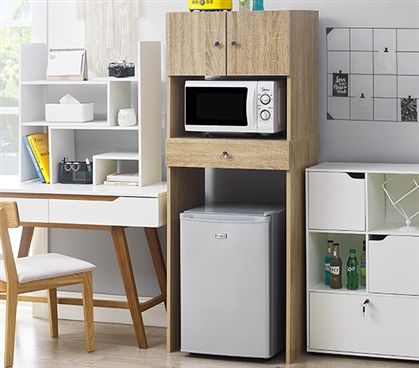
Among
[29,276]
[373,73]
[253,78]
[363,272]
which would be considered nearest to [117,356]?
[29,276]

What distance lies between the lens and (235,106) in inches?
172

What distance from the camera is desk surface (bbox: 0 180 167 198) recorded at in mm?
4484

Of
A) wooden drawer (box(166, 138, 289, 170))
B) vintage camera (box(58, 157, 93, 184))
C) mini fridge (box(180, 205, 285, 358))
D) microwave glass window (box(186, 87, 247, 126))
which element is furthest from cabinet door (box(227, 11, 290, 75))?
vintage camera (box(58, 157, 93, 184))

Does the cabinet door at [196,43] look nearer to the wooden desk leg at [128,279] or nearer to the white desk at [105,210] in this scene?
the white desk at [105,210]

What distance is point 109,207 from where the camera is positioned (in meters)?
4.48

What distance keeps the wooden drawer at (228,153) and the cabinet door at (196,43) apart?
303 millimetres

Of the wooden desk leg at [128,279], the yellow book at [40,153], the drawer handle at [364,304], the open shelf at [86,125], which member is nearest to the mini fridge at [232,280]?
the wooden desk leg at [128,279]

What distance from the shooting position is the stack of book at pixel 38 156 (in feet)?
16.2

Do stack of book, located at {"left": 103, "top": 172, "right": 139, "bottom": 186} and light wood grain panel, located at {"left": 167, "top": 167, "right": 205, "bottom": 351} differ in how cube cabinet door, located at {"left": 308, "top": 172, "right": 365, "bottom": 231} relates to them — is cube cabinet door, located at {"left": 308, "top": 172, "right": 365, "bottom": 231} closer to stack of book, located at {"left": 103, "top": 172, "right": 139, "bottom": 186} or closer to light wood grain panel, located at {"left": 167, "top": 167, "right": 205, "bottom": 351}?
light wood grain panel, located at {"left": 167, "top": 167, "right": 205, "bottom": 351}

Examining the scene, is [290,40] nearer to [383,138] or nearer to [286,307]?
[383,138]

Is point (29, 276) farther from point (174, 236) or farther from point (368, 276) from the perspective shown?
point (368, 276)

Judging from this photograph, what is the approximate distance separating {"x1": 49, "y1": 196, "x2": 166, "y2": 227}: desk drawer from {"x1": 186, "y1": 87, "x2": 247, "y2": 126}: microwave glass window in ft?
1.32

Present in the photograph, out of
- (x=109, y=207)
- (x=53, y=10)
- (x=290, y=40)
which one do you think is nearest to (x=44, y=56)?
(x=53, y=10)

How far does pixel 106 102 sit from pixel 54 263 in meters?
1.01
